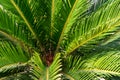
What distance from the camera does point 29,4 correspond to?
142 inches

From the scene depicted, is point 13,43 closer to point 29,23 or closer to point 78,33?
point 29,23

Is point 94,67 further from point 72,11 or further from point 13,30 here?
point 13,30

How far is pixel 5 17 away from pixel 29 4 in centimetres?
31

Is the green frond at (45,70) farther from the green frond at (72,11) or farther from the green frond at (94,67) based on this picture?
the green frond at (72,11)

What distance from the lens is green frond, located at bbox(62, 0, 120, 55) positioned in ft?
11.0

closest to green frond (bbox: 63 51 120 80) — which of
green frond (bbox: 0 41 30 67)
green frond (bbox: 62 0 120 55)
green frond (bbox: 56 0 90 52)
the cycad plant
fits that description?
the cycad plant

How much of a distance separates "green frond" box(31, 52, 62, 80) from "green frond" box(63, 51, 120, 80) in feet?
0.78

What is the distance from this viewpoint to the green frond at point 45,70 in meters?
3.17

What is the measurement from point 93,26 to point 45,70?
0.75 meters

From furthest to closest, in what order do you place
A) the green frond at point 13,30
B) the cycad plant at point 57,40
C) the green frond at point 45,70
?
the green frond at point 13,30 → the cycad plant at point 57,40 → the green frond at point 45,70

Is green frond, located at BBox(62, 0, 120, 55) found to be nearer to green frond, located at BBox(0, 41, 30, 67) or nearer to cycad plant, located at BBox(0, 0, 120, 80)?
cycad plant, located at BBox(0, 0, 120, 80)

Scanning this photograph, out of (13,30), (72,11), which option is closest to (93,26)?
(72,11)

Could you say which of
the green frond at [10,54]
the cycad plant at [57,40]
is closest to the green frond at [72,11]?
the cycad plant at [57,40]

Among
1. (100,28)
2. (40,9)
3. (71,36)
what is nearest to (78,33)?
(71,36)
